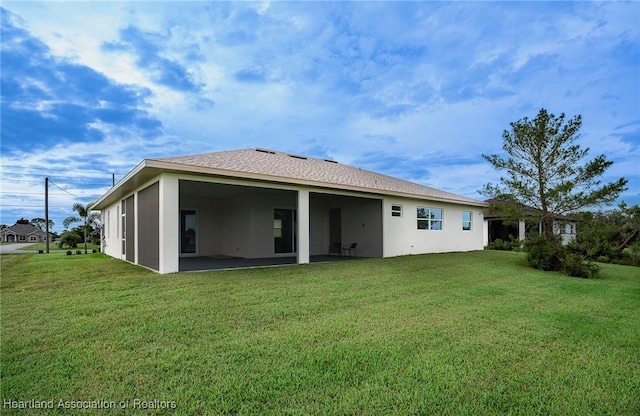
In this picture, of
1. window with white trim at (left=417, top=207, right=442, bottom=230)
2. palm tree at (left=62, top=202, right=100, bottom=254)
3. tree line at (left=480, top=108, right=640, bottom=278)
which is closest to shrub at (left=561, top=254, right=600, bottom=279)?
tree line at (left=480, top=108, right=640, bottom=278)

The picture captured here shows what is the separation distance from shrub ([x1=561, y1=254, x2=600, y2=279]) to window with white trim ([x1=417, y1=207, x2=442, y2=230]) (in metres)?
5.98

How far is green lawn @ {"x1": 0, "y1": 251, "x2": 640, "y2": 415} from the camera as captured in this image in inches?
107

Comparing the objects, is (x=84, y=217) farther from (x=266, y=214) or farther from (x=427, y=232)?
(x=427, y=232)

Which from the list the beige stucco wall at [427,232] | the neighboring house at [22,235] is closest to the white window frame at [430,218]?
the beige stucco wall at [427,232]

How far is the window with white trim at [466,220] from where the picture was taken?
18.5 metres

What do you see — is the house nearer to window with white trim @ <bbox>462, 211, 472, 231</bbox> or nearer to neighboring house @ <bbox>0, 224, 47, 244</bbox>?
window with white trim @ <bbox>462, 211, 472, 231</bbox>

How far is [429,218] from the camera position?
1647 cm

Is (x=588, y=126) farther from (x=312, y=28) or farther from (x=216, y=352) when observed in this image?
(x=216, y=352)

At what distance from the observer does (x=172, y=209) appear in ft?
28.7

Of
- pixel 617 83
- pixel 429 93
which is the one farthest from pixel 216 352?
pixel 617 83

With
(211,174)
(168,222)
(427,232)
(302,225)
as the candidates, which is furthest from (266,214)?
(427,232)

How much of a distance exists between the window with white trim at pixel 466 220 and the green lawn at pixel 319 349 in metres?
11.3

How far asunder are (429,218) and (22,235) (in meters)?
72.9

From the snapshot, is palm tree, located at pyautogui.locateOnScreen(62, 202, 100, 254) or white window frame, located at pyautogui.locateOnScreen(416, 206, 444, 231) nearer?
white window frame, located at pyautogui.locateOnScreen(416, 206, 444, 231)
